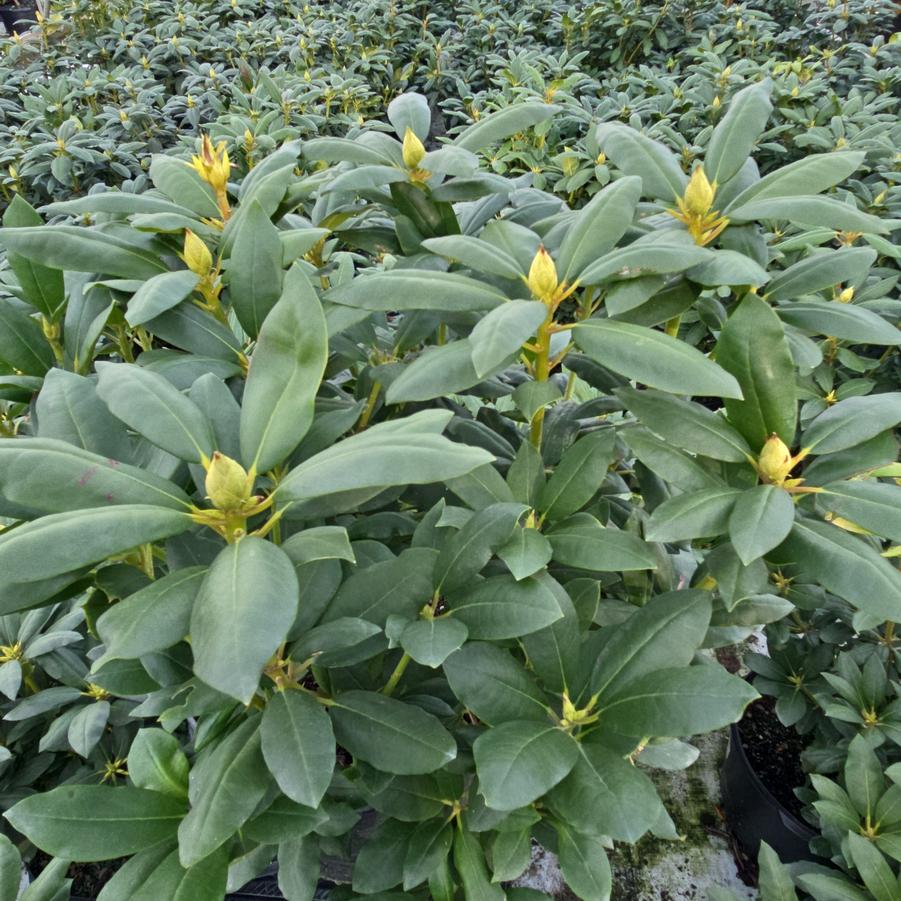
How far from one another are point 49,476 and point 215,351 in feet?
1.17

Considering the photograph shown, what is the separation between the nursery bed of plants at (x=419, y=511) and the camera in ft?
2.23

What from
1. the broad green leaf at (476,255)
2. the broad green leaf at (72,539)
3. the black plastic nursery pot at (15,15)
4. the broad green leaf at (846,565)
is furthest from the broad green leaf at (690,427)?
the black plastic nursery pot at (15,15)

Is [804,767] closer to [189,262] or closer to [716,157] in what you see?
[716,157]

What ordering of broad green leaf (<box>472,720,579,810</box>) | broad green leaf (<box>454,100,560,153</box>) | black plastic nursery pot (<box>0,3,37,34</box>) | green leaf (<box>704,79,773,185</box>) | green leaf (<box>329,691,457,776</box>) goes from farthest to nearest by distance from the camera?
black plastic nursery pot (<box>0,3,37,34</box>) < broad green leaf (<box>454,100,560,153</box>) < green leaf (<box>704,79,773,185</box>) < green leaf (<box>329,691,457,776</box>) < broad green leaf (<box>472,720,579,810</box>)

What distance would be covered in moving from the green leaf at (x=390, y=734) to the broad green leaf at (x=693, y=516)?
0.31 m

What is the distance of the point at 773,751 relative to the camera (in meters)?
1.68

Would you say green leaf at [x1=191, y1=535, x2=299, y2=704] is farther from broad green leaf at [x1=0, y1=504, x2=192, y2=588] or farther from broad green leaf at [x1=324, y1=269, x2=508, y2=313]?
broad green leaf at [x1=324, y1=269, x2=508, y2=313]

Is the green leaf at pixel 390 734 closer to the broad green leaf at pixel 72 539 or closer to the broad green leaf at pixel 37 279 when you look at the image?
the broad green leaf at pixel 72 539

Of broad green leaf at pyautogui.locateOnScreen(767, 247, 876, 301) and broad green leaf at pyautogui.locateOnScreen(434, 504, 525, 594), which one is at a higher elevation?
broad green leaf at pyautogui.locateOnScreen(767, 247, 876, 301)

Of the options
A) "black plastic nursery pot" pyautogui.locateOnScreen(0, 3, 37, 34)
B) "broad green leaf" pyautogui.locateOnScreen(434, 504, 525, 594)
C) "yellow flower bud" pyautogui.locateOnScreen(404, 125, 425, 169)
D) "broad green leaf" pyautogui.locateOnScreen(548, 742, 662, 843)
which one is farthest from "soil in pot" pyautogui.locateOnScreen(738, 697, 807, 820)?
"black plastic nursery pot" pyautogui.locateOnScreen(0, 3, 37, 34)

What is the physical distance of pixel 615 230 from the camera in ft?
2.82

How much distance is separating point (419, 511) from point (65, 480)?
0.53 meters

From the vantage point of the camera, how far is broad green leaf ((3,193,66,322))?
96 centimetres

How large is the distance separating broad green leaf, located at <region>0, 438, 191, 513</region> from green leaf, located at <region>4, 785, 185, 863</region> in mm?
347
